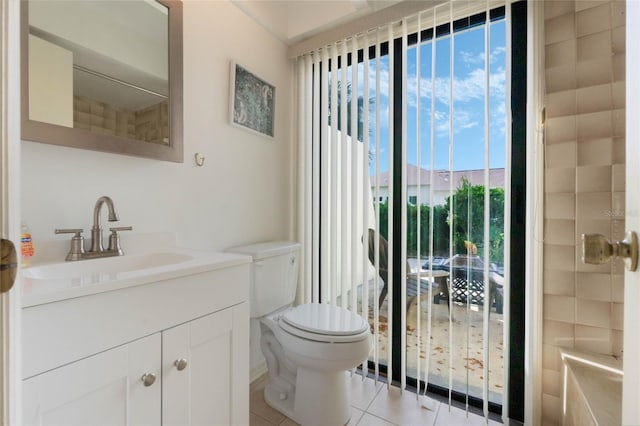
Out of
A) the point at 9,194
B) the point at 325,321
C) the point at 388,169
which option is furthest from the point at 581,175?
the point at 9,194

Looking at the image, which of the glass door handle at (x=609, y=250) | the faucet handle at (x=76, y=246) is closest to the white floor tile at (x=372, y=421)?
the glass door handle at (x=609, y=250)

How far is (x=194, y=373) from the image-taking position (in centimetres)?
92

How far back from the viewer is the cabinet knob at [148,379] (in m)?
0.79

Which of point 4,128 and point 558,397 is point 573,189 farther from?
point 4,128

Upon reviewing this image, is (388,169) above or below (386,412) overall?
above

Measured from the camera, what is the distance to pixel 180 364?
874 millimetres

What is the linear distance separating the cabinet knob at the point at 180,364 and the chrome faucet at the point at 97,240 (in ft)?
1.60

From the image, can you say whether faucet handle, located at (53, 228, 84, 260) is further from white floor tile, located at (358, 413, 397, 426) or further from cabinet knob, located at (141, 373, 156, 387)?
white floor tile, located at (358, 413, 397, 426)

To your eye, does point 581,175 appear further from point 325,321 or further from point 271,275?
point 271,275

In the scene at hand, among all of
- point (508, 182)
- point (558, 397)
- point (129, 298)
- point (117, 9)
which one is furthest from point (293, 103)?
point (558, 397)

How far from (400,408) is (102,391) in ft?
4.45

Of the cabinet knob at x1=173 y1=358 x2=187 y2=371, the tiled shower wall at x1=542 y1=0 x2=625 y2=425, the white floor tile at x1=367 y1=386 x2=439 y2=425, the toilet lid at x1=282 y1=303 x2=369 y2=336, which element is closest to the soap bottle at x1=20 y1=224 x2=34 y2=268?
the cabinet knob at x1=173 y1=358 x2=187 y2=371

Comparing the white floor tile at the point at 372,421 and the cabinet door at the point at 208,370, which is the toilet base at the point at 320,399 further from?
the cabinet door at the point at 208,370

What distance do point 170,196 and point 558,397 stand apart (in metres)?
1.98
